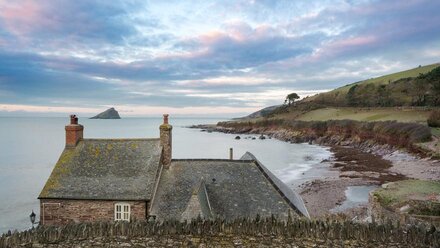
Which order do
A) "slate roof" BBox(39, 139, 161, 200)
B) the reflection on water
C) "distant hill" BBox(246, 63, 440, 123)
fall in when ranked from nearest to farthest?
"slate roof" BBox(39, 139, 161, 200) → the reflection on water → "distant hill" BBox(246, 63, 440, 123)

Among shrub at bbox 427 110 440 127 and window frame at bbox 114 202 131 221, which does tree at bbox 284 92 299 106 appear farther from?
window frame at bbox 114 202 131 221

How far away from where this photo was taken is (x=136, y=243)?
12.6 meters

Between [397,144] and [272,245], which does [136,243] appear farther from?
[397,144]

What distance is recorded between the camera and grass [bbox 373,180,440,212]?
2325 centimetres

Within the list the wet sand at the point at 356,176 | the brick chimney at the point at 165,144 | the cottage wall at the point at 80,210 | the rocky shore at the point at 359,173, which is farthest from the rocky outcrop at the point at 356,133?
the cottage wall at the point at 80,210

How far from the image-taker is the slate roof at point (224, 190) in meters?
19.0

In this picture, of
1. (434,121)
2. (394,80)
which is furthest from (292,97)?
(434,121)

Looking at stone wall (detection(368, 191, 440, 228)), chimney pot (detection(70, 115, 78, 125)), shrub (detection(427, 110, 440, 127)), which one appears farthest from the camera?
shrub (detection(427, 110, 440, 127))

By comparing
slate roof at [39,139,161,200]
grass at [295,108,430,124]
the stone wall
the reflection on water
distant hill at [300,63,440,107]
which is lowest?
the reflection on water

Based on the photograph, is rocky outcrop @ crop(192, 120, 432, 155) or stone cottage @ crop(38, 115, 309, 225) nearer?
stone cottage @ crop(38, 115, 309, 225)

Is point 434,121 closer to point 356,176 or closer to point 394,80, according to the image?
point 356,176

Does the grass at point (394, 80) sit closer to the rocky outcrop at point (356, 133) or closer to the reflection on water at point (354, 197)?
the rocky outcrop at point (356, 133)

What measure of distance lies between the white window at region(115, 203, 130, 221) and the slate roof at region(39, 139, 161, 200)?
42 cm

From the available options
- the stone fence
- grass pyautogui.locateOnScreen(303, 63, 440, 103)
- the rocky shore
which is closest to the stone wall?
the rocky shore
